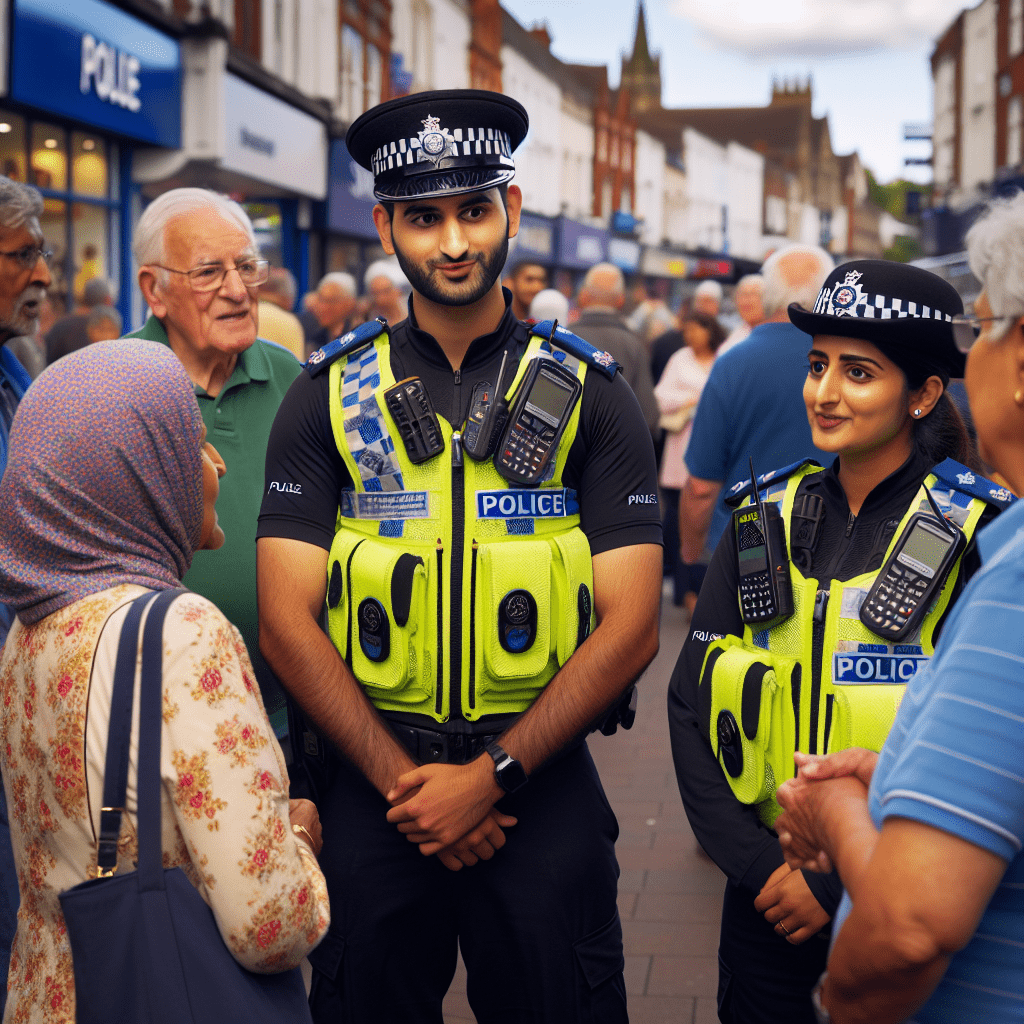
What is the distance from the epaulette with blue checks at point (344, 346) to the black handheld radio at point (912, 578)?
1201mm

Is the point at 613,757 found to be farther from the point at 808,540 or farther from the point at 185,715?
the point at 185,715

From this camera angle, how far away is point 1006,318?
4.94ft

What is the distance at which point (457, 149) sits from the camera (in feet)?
8.57

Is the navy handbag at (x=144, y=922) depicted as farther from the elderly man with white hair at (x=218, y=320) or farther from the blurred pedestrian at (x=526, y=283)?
the blurred pedestrian at (x=526, y=283)

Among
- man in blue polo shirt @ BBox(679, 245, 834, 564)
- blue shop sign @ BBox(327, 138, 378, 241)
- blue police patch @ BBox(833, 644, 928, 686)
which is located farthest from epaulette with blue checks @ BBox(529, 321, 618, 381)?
blue shop sign @ BBox(327, 138, 378, 241)

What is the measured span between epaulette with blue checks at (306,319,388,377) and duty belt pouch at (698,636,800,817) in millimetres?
1037

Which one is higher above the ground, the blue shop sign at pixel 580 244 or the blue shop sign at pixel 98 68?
the blue shop sign at pixel 580 244

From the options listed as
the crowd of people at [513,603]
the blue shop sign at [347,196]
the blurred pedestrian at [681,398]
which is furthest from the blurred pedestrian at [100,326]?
the blue shop sign at [347,196]

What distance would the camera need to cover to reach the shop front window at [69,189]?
1034cm

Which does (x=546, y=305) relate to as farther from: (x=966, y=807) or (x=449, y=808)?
(x=966, y=807)

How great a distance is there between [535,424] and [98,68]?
1000cm

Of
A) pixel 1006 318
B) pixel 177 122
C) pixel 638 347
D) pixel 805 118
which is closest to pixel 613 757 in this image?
pixel 638 347

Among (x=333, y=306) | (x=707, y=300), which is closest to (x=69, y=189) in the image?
(x=333, y=306)

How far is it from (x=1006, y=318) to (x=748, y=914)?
4.73 ft
